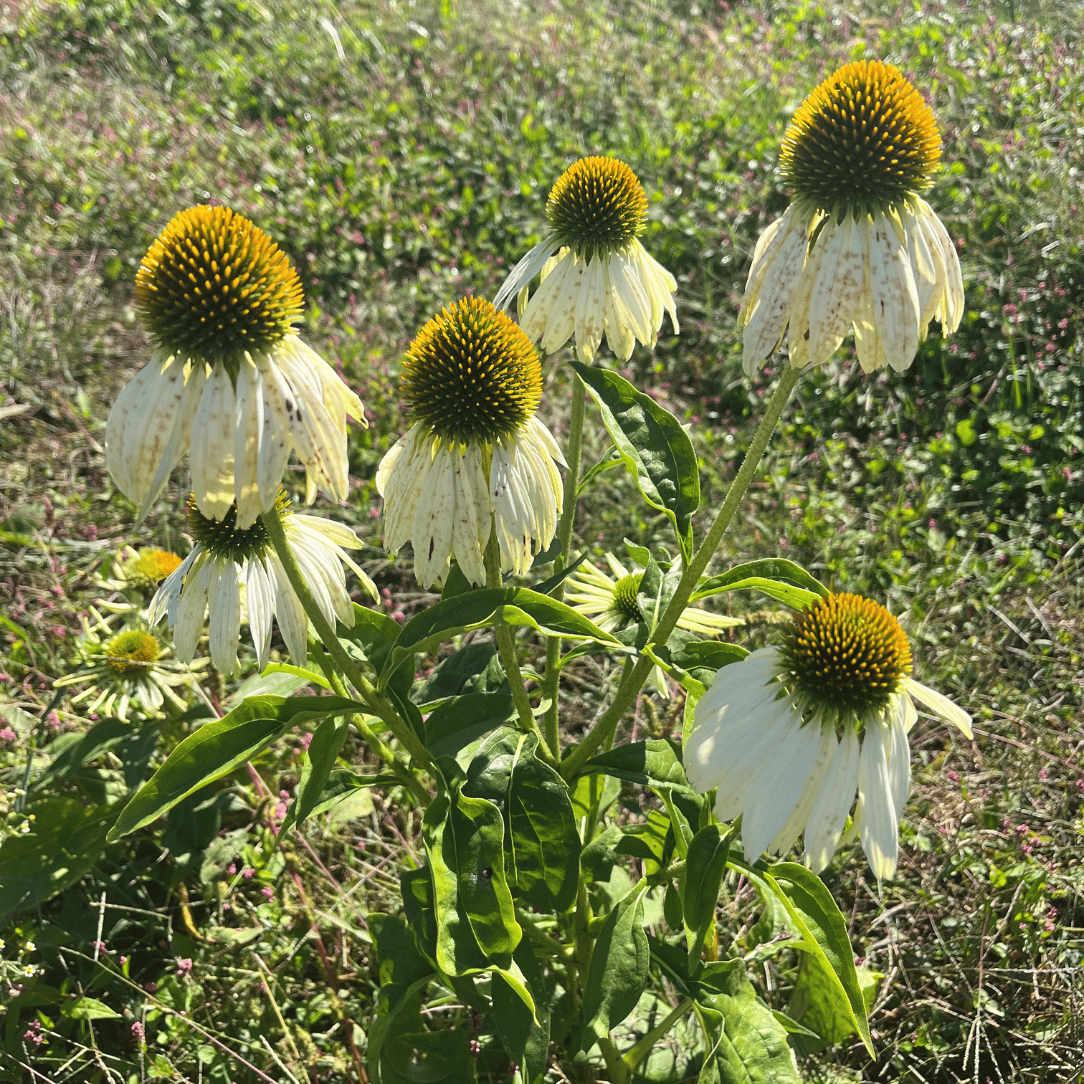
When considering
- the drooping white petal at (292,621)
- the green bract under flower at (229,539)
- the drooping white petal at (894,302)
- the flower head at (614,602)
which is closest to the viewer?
the drooping white petal at (894,302)

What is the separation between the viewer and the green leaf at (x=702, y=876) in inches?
51.3

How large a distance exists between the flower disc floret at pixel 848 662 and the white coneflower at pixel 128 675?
1479 millimetres

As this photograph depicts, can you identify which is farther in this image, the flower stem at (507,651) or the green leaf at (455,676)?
the green leaf at (455,676)

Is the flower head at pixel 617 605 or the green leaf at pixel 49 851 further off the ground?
the flower head at pixel 617 605

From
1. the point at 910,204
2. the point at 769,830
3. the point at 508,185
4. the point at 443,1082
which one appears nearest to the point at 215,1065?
the point at 443,1082

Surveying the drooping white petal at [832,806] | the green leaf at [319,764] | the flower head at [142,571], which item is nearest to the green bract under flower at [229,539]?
the green leaf at [319,764]

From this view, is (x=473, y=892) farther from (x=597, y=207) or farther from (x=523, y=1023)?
(x=597, y=207)

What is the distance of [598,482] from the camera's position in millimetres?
3285

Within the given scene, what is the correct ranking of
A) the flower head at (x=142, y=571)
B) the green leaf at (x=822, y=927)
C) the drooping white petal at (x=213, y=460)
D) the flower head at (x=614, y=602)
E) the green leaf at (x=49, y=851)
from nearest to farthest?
the drooping white petal at (x=213, y=460) < the green leaf at (x=822, y=927) < the flower head at (x=614, y=602) < the green leaf at (x=49, y=851) < the flower head at (x=142, y=571)

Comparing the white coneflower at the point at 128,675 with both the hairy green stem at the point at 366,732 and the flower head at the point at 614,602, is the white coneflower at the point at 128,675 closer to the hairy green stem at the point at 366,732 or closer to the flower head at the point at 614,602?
the hairy green stem at the point at 366,732

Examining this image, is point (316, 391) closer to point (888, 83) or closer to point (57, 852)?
point (888, 83)

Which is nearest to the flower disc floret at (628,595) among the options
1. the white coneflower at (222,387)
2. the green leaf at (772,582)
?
the green leaf at (772,582)

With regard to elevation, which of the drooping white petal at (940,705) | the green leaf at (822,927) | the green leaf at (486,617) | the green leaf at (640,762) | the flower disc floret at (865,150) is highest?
the flower disc floret at (865,150)

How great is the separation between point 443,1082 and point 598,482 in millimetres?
2089
